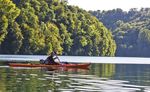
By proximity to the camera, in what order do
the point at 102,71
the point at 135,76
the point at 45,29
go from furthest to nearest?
1. the point at 45,29
2. the point at 102,71
3. the point at 135,76

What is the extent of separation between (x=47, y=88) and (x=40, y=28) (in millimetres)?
119608

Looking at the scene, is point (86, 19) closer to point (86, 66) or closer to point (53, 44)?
point (53, 44)

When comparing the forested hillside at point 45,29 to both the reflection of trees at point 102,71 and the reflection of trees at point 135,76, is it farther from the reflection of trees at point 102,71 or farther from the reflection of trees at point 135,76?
the reflection of trees at point 135,76

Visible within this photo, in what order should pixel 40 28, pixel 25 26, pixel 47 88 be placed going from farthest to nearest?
1. pixel 40 28
2. pixel 25 26
3. pixel 47 88

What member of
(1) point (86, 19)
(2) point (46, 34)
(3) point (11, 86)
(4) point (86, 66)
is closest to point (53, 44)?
(2) point (46, 34)

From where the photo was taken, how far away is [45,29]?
6280 inches

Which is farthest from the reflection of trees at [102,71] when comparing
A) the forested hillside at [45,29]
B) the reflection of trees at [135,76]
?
the forested hillside at [45,29]

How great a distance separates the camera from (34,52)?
502 ft

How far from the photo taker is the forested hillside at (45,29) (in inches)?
5561

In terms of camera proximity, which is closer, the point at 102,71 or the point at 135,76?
the point at 135,76

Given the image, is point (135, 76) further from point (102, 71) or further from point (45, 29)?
point (45, 29)

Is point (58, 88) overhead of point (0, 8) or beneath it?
beneath

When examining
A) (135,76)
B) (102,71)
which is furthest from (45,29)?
(135,76)

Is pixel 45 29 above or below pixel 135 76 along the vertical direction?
above
